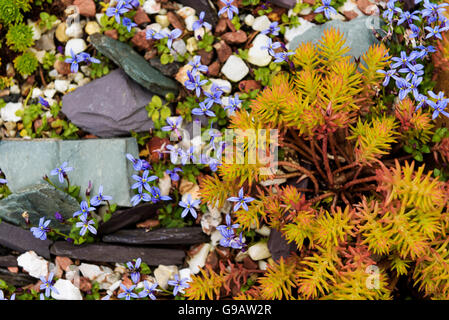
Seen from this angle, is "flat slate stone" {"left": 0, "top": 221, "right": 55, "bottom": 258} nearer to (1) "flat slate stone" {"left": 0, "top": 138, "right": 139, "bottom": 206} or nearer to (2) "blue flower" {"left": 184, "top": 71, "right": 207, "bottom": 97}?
(1) "flat slate stone" {"left": 0, "top": 138, "right": 139, "bottom": 206}

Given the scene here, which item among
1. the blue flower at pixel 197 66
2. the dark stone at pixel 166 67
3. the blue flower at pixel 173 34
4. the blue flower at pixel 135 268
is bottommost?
the blue flower at pixel 135 268

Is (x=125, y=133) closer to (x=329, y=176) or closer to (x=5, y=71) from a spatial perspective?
(x=5, y=71)

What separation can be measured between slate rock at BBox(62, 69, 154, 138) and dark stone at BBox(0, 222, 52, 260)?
1.14 m

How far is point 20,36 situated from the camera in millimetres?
4191

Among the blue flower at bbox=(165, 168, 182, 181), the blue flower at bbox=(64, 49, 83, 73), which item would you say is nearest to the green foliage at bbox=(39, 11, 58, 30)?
the blue flower at bbox=(64, 49, 83, 73)

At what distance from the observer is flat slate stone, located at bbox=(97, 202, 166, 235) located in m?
3.95

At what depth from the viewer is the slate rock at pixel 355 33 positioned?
3828 millimetres

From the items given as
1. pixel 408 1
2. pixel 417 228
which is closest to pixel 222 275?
pixel 417 228

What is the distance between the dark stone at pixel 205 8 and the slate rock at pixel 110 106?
920mm

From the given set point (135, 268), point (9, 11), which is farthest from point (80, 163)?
point (9, 11)

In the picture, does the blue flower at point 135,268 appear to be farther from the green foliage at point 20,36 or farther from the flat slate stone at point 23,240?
the green foliage at point 20,36

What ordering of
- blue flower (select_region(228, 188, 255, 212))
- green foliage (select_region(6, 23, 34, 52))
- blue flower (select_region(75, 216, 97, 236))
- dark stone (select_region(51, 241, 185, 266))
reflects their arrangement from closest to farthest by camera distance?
1. blue flower (select_region(228, 188, 255, 212))
2. blue flower (select_region(75, 216, 97, 236))
3. dark stone (select_region(51, 241, 185, 266))
4. green foliage (select_region(6, 23, 34, 52))

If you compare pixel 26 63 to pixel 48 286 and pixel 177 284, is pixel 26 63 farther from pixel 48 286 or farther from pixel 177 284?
pixel 177 284

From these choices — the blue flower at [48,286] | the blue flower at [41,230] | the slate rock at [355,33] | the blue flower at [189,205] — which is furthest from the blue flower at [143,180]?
the slate rock at [355,33]
